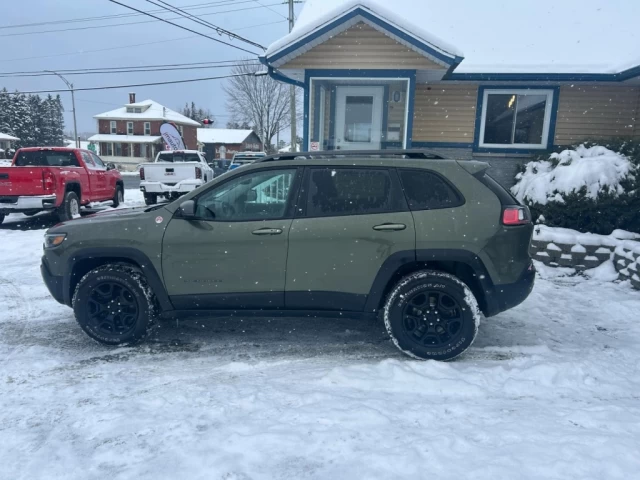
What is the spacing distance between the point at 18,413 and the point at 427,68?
8470 millimetres

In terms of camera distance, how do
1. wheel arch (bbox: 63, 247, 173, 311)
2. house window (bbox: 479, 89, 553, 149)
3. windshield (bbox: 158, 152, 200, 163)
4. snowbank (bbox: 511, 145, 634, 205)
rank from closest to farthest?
wheel arch (bbox: 63, 247, 173, 311)
snowbank (bbox: 511, 145, 634, 205)
house window (bbox: 479, 89, 553, 149)
windshield (bbox: 158, 152, 200, 163)

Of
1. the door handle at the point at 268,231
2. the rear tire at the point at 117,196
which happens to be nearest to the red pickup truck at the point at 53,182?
the rear tire at the point at 117,196

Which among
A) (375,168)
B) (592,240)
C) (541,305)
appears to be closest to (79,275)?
(375,168)

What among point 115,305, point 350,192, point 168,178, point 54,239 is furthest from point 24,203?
point 350,192

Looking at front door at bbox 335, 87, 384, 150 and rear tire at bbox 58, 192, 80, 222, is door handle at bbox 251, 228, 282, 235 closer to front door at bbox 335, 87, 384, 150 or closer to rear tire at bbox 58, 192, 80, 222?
front door at bbox 335, 87, 384, 150

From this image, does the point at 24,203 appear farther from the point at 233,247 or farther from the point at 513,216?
the point at 513,216

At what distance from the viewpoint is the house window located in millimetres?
10031

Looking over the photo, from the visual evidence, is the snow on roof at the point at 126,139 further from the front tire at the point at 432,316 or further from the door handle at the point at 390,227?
the front tire at the point at 432,316

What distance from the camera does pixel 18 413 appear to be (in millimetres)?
3008

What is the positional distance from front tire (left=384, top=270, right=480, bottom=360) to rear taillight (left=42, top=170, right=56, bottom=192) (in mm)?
8980

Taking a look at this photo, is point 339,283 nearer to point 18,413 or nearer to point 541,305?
point 18,413

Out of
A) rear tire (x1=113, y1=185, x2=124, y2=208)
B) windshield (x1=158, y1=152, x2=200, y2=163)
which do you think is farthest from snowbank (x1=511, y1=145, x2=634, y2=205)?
windshield (x1=158, y1=152, x2=200, y2=163)

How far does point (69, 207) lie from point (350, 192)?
29.7 feet

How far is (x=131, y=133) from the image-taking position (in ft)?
194
